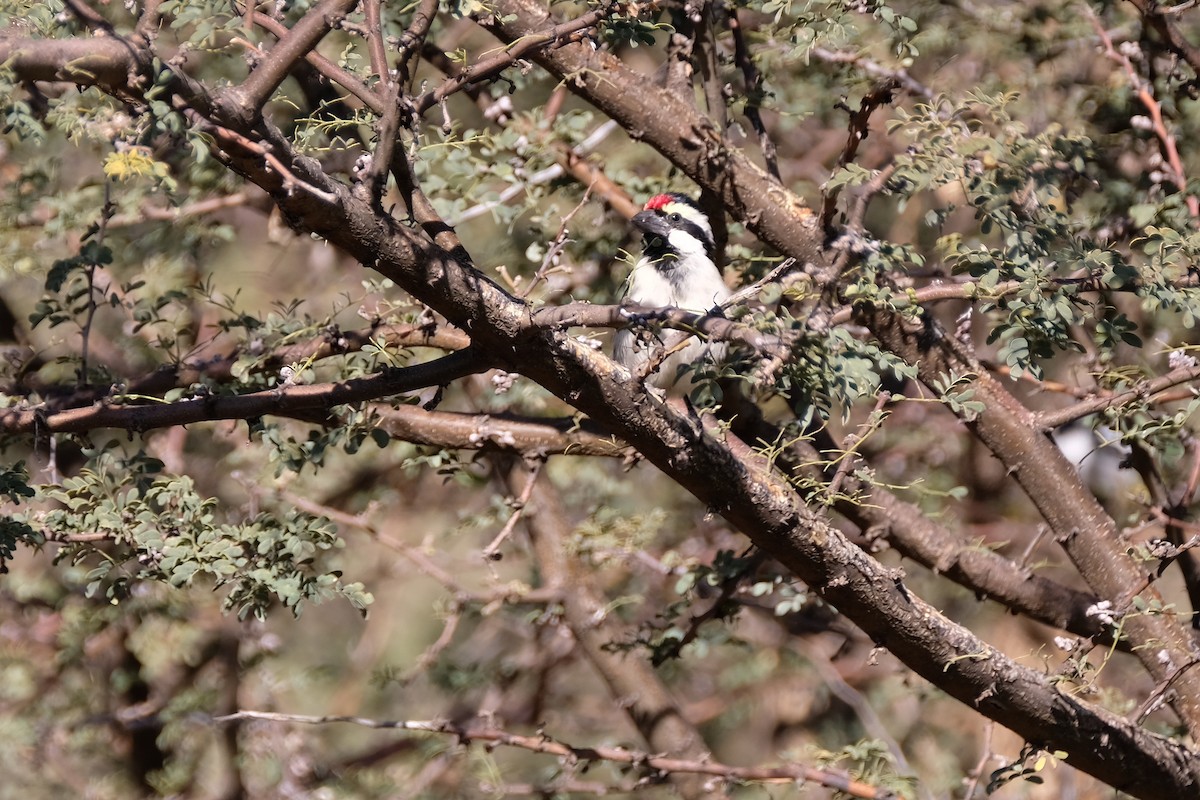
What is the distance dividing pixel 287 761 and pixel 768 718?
8.46 feet

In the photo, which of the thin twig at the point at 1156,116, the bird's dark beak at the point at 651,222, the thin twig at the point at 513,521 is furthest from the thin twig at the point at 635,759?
the thin twig at the point at 1156,116

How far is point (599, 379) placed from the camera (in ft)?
6.80

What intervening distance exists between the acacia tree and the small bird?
137 mm

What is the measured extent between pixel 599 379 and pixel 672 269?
1.91 metres

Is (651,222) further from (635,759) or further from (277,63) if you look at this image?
(277,63)

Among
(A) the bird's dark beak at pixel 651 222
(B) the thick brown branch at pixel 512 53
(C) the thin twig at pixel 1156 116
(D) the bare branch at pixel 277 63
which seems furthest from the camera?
(A) the bird's dark beak at pixel 651 222

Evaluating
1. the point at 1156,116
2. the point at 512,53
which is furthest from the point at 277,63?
the point at 1156,116

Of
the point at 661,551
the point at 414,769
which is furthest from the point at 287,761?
the point at 661,551

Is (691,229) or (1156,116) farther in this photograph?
(691,229)

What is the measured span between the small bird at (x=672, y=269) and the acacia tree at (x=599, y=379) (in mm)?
137

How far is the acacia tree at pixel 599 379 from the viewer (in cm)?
209

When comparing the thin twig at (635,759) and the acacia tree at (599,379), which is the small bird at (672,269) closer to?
the acacia tree at (599,379)

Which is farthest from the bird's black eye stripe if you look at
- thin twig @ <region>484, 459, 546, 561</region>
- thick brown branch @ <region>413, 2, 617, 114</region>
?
thick brown branch @ <region>413, 2, 617, 114</region>

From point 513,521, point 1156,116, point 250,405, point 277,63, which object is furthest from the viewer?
point 1156,116
